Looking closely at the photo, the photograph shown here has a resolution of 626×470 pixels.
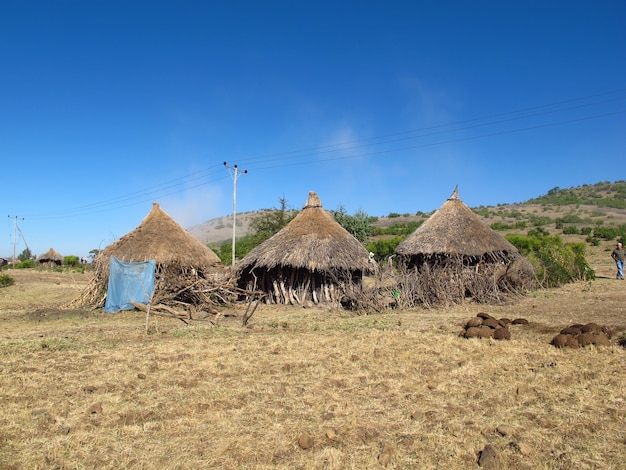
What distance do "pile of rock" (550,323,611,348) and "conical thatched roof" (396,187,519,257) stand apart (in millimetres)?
6733

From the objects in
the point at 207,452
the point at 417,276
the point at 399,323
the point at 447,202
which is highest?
→ the point at 447,202

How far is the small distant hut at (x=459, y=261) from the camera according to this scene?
40.8 feet

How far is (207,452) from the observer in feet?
12.7

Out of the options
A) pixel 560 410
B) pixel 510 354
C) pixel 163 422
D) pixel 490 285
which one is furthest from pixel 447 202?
pixel 163 422

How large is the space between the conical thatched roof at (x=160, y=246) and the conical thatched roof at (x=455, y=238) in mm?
6574

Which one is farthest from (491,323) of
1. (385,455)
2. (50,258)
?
(50,258)

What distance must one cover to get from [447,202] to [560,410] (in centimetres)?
1254

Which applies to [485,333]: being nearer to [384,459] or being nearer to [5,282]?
[384,459]

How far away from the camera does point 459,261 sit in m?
13.3

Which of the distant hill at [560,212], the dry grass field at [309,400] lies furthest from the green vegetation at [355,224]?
the dry grass field at [309,400]

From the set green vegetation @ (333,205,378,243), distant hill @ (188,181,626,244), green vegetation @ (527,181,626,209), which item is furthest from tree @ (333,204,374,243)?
green vegetation @ (527,181,626,209)

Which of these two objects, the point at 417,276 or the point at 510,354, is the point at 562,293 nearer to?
the point at 417,276

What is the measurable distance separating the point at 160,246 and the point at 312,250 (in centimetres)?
456

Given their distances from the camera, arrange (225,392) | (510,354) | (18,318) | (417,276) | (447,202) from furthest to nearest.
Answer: (447,202)
(417,276)
(18,318)
(510,354)
(225,392)
